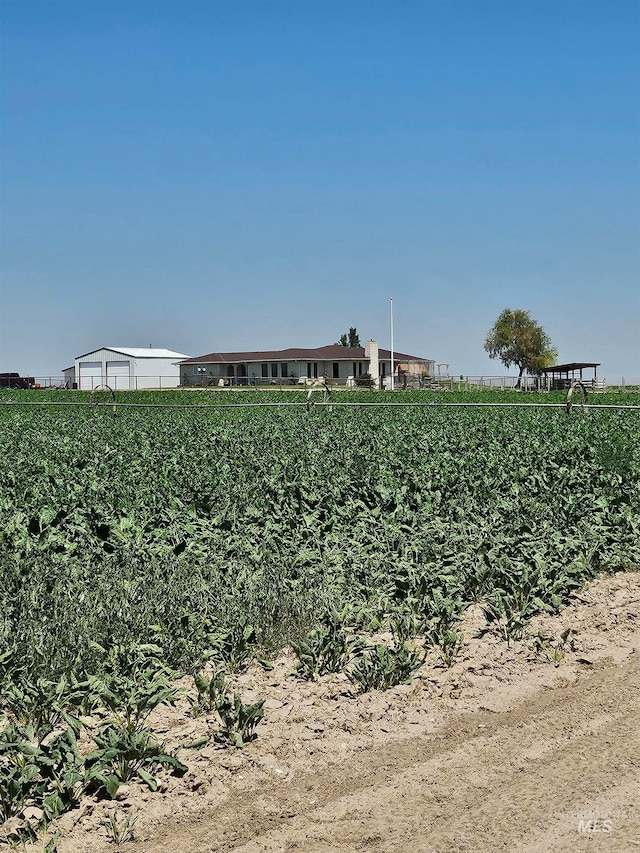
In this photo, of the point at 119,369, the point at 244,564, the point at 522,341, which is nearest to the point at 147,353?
the point at 119,369

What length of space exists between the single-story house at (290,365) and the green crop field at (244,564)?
2510 inches

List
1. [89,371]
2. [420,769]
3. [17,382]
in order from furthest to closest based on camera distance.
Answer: [89,371]
[17,382]
[420,769]

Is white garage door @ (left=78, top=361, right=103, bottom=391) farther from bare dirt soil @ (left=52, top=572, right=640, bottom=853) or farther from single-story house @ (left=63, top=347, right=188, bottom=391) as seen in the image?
bare dirt soil @ (left=52, top=572, right=640, bottom=853)

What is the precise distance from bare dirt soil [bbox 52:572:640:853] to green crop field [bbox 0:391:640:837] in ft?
0.57

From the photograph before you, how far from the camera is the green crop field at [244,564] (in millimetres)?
4758

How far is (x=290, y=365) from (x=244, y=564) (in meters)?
72.6

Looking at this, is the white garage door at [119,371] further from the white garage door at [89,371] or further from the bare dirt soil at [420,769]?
the bare dirt soil at [420,769]

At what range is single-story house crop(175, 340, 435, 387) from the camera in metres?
78.4

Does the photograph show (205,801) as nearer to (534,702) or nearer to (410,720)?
(410,720)

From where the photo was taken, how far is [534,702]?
524cm

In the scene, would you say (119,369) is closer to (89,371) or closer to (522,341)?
(89,371)

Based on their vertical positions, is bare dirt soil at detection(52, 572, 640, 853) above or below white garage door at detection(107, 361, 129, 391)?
below

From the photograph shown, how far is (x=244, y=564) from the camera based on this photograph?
23.6ft

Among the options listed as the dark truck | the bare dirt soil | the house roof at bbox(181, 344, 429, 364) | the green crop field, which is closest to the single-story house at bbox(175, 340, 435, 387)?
the house roof at bbox(181, 344, 429, 364)
